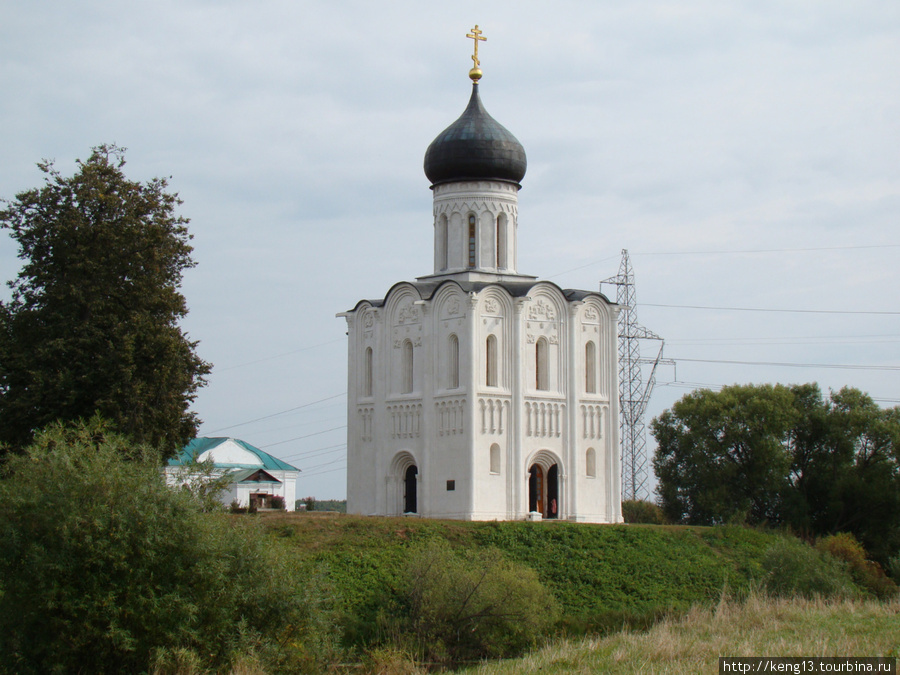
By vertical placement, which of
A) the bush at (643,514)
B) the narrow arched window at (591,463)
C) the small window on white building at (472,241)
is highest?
the small window on white building at (472,241)

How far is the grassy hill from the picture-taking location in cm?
2569

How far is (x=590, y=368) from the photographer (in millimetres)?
34781

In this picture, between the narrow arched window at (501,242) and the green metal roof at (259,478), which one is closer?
the narrow arched window at (501,242)

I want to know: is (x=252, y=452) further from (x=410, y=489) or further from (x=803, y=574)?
(x=803, y=574)

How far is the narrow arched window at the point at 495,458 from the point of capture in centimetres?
3247

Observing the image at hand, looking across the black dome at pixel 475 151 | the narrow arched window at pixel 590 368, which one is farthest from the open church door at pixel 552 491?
the black dome at pixel 475 151

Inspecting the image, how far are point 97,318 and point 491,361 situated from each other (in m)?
10.5

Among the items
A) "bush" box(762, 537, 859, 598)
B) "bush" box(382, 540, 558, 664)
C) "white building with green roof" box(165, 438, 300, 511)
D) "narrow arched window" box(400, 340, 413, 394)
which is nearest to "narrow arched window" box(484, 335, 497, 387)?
"narrow arched window" box(400, 340, 413, 394)

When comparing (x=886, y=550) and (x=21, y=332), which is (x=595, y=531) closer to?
(x=886, y=550)

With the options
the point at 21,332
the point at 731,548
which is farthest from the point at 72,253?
the point at 731,548

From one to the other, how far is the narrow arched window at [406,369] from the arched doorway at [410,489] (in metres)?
2.17

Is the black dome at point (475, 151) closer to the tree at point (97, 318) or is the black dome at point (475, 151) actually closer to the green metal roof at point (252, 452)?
the tree at point (97, 318)

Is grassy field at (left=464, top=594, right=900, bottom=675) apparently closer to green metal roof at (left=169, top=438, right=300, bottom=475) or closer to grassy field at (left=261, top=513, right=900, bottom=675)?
grassy field at (left=261, top=513, right=900, bottom=675)

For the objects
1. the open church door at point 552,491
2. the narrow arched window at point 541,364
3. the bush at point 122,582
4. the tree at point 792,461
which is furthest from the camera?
the tree at point 792,461
